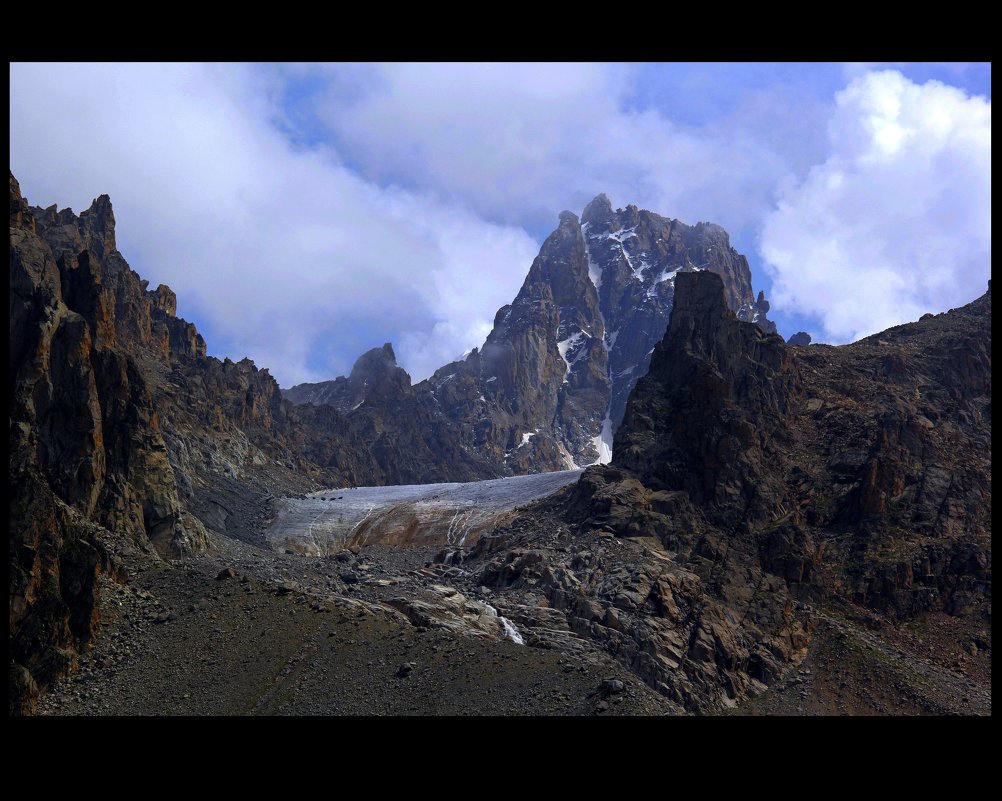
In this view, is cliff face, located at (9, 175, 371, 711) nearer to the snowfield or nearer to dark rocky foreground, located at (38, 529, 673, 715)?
dark rocky foreground, located at (38, 529, 673, 715)

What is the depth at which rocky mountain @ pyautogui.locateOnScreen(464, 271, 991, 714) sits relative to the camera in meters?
80.3

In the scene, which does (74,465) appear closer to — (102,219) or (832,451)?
(832,451)

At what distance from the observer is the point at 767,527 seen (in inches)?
3888

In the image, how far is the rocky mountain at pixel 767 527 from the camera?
80312 millimetres

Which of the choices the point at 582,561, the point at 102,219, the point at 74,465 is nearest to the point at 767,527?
the point at 582,561

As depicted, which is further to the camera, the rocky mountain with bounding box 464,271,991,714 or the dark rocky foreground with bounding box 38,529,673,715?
the rocky mountain with bounding box 464,271,991,714

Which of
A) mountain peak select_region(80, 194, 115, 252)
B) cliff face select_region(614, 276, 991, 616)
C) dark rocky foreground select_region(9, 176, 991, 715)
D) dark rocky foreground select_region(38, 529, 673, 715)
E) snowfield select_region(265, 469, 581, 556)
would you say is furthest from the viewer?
mountain peak select_region(80, 194, 115, 252)

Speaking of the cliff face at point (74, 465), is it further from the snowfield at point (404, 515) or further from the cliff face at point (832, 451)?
the cliff face at point (832, 451)

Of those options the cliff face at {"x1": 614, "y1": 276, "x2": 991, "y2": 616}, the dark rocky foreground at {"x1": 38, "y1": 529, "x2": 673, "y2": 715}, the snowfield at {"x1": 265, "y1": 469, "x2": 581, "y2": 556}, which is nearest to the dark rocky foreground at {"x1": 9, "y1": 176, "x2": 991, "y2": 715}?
the dark rocky foreground at {"x1": 38, "y1": 529, "x2": 673, "y2": 715}

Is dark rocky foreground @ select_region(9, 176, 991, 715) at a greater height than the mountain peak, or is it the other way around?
the mountain peak

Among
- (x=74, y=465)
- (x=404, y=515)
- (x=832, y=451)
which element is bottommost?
(x=74, y=465)

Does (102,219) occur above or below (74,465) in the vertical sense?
above

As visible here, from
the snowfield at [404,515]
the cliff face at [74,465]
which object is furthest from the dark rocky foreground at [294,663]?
the snowfield at [404,515]
